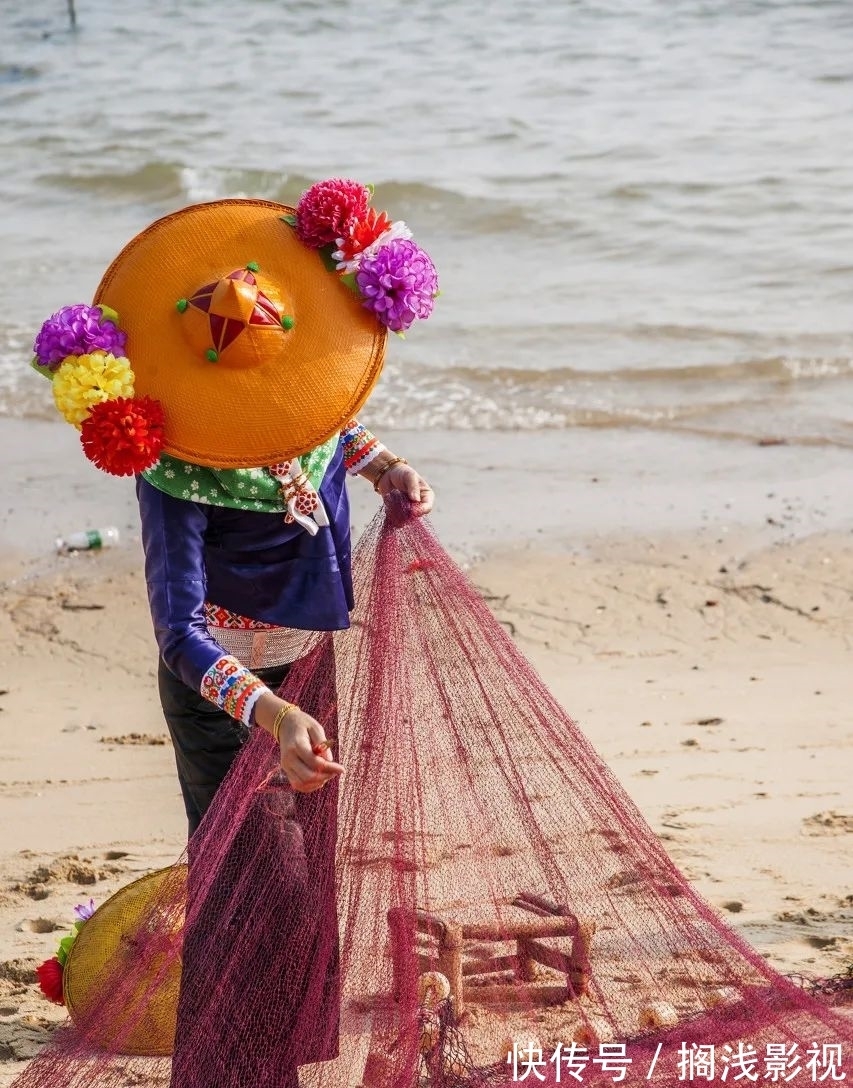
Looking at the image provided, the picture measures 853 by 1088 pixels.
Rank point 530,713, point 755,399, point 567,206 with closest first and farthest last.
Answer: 1. point 530,713
2. point 755,399
3. point 567,206

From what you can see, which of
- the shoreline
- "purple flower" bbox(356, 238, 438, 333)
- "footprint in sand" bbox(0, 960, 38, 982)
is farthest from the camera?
the shoreline

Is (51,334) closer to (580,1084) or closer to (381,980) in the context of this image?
(381,980)

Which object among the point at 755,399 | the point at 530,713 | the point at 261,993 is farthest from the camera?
the point at 755,399

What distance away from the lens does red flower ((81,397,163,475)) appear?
2.31 meters

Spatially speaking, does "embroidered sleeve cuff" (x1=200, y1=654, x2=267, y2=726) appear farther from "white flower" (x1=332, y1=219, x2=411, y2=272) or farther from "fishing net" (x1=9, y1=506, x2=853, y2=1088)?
"white flower" (x1=332, y1=219, x2=411, y2=272)

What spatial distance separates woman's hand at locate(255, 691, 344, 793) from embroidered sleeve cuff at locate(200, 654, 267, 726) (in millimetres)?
47

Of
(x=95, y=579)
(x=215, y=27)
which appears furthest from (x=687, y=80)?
(x=95, y=579)

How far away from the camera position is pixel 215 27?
19.8m

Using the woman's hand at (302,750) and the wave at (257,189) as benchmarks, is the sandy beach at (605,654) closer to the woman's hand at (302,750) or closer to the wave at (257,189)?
the woman's hand at (302,750)

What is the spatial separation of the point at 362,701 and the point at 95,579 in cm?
341

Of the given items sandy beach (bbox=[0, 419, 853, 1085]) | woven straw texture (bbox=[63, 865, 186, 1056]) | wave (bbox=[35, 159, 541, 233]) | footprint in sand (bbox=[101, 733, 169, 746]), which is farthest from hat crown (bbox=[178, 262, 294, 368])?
wave (bbox=[35, 159, 541, 233])

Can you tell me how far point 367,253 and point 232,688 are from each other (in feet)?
2.67

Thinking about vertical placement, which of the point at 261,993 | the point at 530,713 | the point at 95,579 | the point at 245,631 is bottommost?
the point at 95,579

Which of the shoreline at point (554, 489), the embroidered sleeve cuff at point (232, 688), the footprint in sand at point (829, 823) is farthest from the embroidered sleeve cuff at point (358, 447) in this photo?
the shoreline at point (554, 489)
